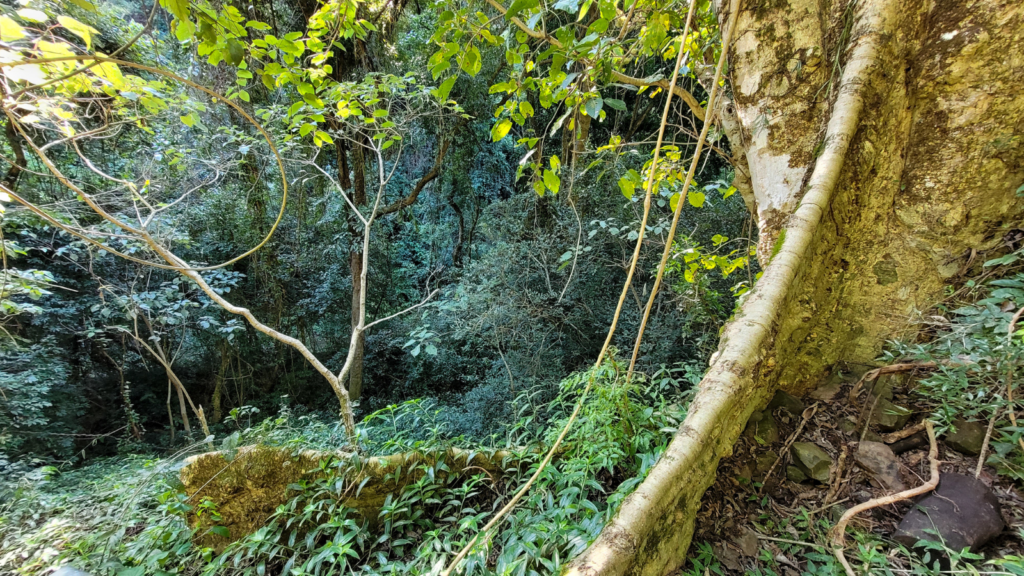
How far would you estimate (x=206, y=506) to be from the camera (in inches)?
79.2

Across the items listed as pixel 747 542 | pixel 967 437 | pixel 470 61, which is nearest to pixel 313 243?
pixel 470 61

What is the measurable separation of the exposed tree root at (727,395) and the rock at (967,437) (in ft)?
1.57

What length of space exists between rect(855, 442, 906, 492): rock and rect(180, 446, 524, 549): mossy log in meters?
1.40

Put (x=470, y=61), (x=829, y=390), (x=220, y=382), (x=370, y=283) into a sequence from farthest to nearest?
(x=370, y=283) → (x=220, y=382) → (x=470, y=61) → (x=829, y=390)

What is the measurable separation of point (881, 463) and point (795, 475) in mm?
246

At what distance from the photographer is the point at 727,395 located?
1145 mm

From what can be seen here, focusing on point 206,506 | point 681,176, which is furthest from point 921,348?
point 206,506

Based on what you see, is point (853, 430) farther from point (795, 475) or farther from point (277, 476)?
point (277, 476)

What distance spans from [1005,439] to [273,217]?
7.93 metres

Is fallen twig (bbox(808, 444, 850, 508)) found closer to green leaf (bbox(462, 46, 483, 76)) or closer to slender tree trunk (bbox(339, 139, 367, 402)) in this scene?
green leaf (bbox(462, 46, 483, 76))

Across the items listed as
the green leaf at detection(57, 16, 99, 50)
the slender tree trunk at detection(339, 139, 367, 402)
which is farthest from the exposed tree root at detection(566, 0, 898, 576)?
the slender tree trunk at detection(339, 139, 367, 402)

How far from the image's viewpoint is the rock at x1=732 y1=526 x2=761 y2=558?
1.20m

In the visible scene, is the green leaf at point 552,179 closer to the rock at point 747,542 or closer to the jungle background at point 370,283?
A: the jungle background at point 370,283

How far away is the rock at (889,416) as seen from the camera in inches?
51.4
